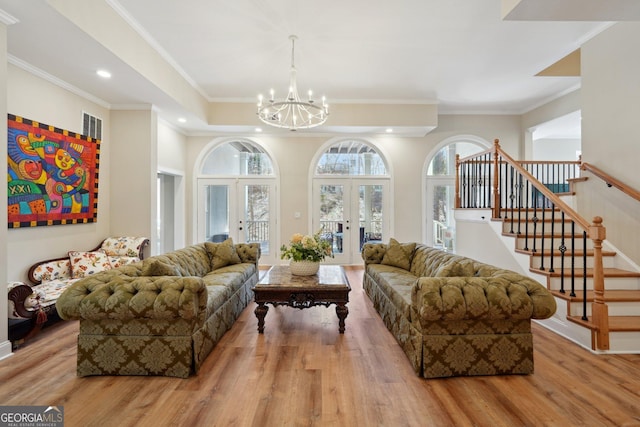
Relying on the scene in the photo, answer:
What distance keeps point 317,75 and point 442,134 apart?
342 centimetres

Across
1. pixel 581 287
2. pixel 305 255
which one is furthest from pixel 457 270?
pixel 581 287

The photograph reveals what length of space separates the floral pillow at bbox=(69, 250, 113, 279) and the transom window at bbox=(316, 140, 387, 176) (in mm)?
4335

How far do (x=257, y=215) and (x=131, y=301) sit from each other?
4.71m

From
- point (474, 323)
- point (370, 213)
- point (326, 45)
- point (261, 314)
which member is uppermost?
point (326, 45)

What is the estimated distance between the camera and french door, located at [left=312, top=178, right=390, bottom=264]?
695 cm

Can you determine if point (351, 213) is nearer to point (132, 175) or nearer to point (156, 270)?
point (132, 175)

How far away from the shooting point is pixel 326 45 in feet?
13.3

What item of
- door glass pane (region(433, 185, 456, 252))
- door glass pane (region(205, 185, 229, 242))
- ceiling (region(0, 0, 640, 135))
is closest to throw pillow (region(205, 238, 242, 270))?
ceiling (region(0, 0, 640, 135))

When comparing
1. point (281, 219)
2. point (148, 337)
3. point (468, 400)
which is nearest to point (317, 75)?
point (281, 219)

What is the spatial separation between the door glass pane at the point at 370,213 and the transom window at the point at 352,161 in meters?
0.39

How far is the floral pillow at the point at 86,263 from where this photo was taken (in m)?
4.03

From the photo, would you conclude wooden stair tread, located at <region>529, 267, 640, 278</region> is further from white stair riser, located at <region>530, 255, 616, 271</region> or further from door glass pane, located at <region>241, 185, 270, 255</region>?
door glass pane, located at <region>241, 185, 270, 255</region>

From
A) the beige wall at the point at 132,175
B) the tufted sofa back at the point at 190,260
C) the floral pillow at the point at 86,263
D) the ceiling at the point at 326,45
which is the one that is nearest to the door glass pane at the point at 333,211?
the ceiling at the point at 326,45

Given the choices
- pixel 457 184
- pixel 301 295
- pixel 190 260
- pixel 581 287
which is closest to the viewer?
pixel 301 295
